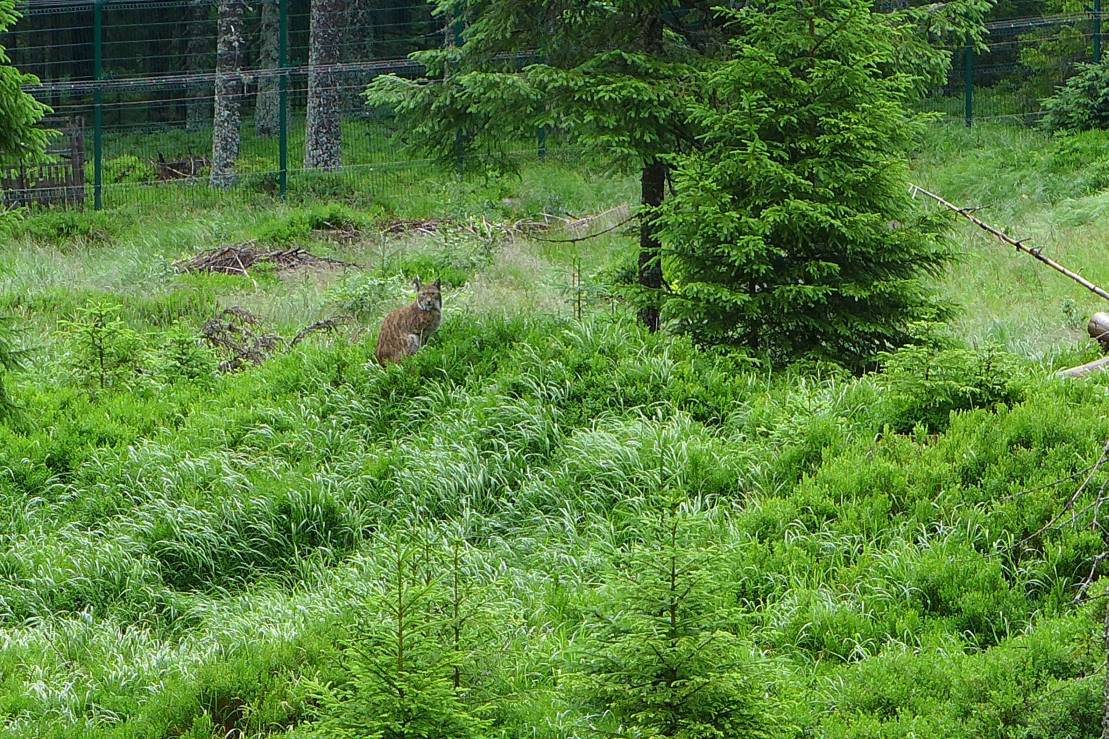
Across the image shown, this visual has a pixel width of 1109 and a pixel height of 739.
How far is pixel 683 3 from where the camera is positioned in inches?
431

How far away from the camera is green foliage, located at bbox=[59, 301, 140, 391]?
11297 mm

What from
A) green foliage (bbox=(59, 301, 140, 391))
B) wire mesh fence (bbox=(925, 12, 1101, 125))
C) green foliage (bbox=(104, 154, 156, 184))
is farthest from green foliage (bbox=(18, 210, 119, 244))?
wire mesh fence (bbox=(925, 12, 1101, 125))

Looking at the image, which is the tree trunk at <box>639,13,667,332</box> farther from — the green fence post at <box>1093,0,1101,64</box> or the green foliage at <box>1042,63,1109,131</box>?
the green fence post at <box>1093,0,1101,64</box>

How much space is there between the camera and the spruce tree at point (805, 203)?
30.9ft

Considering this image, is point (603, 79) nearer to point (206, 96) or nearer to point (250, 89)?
point (206, 96)

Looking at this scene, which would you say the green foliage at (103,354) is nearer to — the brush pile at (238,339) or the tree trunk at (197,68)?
the brush pile at (238,339)

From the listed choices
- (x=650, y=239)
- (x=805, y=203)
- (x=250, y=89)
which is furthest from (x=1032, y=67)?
(x=250, y=89)

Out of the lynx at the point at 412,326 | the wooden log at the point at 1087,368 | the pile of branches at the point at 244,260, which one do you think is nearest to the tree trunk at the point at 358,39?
the pile of branches at the point at 244,260

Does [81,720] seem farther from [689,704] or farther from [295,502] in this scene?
[689,704]

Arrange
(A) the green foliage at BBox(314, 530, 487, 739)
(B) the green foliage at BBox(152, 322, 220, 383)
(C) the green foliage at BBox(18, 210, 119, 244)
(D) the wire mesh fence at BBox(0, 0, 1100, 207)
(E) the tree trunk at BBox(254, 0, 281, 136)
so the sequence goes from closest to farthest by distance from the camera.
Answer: (A) the green foliage at BBox(314, 530, 487, 739) < (B) the green foliage at BBox(152, 322, 220, 383) < (C) the green foliage at BBox(18, 210, 119, 244) < (D) the wire mesh fence at BBox(0, 0, 1100, 207) < (E) the tree trunk at BBox(254, 0, 281, 136)

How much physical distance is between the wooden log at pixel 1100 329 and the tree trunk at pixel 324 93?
1622 centimetres

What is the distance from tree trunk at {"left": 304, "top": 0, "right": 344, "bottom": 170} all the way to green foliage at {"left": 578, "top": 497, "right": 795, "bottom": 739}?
65.6 ft

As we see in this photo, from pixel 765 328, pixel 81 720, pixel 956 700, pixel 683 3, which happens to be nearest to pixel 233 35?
pixel 683 3

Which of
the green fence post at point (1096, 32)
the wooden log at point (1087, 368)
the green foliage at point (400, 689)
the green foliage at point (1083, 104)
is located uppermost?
the green fence post at point (1096, 32)
